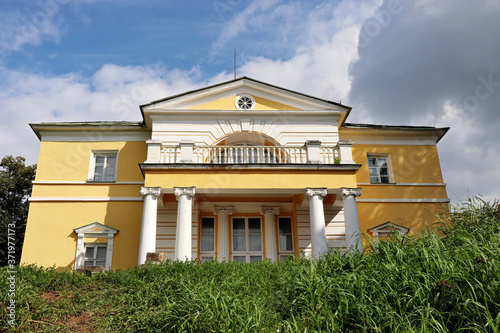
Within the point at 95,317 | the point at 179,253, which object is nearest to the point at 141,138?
the point at 179,253

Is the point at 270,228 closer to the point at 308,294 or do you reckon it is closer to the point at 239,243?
the point at 239,243

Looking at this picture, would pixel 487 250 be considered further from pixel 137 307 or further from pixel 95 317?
pixel 95 317

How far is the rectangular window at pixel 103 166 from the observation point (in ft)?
53.2

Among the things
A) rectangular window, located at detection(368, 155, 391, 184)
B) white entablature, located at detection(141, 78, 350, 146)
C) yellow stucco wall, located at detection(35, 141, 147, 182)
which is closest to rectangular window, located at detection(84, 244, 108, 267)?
yellow stucco wall, located at detection(35, 141, 147, 182)

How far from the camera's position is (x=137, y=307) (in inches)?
267

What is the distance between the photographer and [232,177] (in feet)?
43.1

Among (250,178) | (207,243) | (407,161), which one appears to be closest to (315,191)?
(250,178)

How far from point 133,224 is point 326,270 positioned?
10029 millimetres

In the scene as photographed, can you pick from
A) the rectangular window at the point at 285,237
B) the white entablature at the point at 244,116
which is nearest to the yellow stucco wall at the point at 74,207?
the white entablature at the point at 244,116

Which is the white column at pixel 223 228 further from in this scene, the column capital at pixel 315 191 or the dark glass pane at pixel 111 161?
the dark glass pane at pixel 111 161

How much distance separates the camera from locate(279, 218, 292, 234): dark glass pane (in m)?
15.5

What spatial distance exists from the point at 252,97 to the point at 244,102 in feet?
Answer: 1.32

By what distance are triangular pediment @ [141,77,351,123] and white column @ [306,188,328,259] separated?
4462mm

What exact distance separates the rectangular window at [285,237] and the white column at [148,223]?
512 cm
